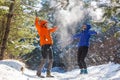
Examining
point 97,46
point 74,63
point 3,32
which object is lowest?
point 74,63

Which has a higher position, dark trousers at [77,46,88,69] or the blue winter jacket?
the blue winter jacket

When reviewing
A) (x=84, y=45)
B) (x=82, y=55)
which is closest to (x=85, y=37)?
(x=84, y=45)

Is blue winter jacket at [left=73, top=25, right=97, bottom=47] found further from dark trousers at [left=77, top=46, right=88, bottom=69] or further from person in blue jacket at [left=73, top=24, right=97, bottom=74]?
dark trousers at [left=77, top=46, right=88, bottom=69]

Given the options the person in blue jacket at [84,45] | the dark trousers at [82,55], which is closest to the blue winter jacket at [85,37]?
the person in blue jacket at [84,45]

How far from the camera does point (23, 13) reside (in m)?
16.2

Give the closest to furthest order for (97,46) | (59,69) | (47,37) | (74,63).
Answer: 1. (47,37)
2. (97,46)
3. (74,63)
4. (59,69)

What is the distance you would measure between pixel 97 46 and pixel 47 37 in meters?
19.4

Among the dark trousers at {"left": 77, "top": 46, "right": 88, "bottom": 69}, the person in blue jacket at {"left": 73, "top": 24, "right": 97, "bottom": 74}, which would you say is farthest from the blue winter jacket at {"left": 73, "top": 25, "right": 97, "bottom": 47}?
the dark trousers at {"left": 77, "top": 46, "right": 88, "bottom": 69}

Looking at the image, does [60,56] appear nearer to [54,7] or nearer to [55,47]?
[55,47]

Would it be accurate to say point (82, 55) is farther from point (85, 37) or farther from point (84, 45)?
point (85, 37)

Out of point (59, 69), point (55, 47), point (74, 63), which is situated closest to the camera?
point (74, 63)

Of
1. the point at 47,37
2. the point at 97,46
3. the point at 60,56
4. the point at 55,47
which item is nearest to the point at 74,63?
the point at 97,46

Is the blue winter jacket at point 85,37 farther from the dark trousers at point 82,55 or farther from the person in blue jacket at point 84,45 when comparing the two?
the dark trousers at point 82,55

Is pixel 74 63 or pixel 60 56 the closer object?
pixel 74 63
